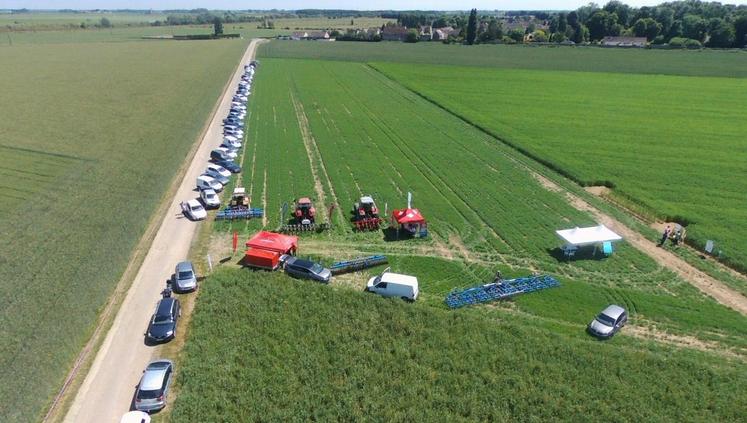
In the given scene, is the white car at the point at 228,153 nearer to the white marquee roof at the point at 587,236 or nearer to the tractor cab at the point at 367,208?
the tractor cab at the point at 367,208

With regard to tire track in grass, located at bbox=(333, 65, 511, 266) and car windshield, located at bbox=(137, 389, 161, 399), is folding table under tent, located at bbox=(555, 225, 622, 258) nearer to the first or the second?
tire track in grass, located at bbox=(333, 65, 511, 266)

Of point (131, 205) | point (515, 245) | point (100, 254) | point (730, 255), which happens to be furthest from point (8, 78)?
point (730, 255)

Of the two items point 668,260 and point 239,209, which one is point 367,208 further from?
point 668,260

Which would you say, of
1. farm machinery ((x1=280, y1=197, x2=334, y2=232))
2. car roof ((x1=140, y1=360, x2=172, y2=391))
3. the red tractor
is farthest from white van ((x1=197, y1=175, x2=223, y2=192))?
car roof ((x1=140, y1=360, x2=172, y2=391))

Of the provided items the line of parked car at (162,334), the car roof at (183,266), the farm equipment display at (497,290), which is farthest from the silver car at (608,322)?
the car roof at (183,266)

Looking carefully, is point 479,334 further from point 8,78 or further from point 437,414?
point 8,78

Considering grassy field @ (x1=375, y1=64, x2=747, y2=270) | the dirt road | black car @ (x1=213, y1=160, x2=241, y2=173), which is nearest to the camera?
the dirt road
